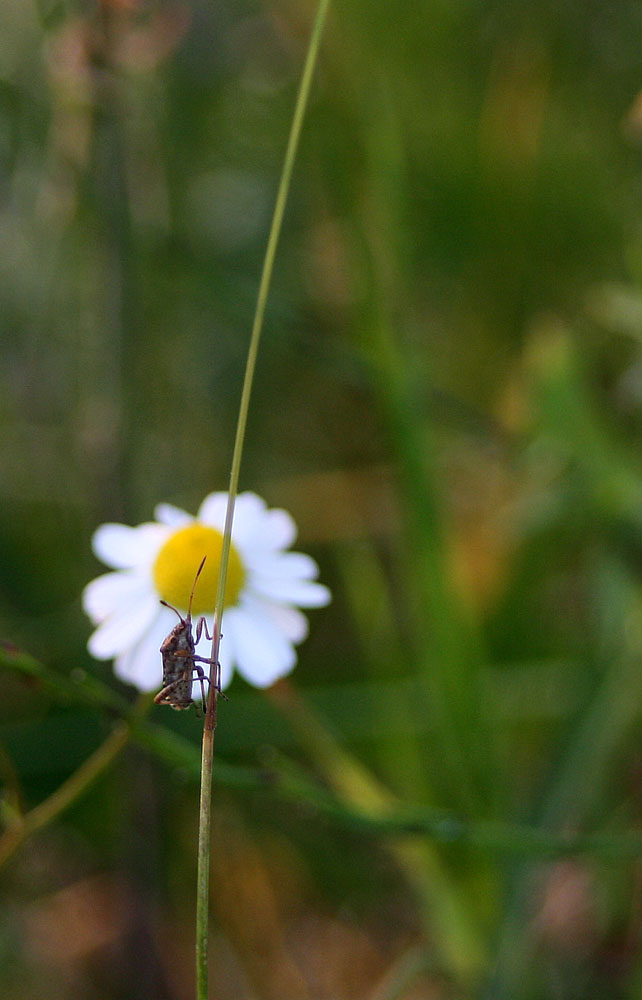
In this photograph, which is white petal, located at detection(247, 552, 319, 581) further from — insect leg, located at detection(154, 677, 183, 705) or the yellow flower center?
insect leg, located at detection(154, 677, 183, 705)

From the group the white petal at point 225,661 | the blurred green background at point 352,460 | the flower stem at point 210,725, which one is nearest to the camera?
the flower stem at point 210,725

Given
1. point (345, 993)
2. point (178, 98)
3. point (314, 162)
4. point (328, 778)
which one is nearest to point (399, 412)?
point (328, 778)

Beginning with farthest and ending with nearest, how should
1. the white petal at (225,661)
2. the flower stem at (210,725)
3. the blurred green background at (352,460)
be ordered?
the blurred green background at (352,460), the white petal at (225,661), the flower stem at (210,725)

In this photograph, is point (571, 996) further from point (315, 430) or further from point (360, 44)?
point (360, 44)

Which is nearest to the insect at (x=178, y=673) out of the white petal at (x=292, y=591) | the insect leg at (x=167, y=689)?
the insect leg at (x=167, y=689)

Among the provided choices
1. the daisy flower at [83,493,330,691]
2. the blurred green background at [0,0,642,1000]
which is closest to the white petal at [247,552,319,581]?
A: the daisy flower at [83,493,330,691]

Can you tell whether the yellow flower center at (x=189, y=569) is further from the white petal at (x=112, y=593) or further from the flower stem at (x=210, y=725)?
the flower stem at (x=210, y=725)

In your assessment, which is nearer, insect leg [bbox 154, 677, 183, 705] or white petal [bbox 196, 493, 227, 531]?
insect leg [bbox 154, 677, 183, 705]

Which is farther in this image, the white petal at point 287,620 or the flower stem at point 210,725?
the white petal at point 287,620
